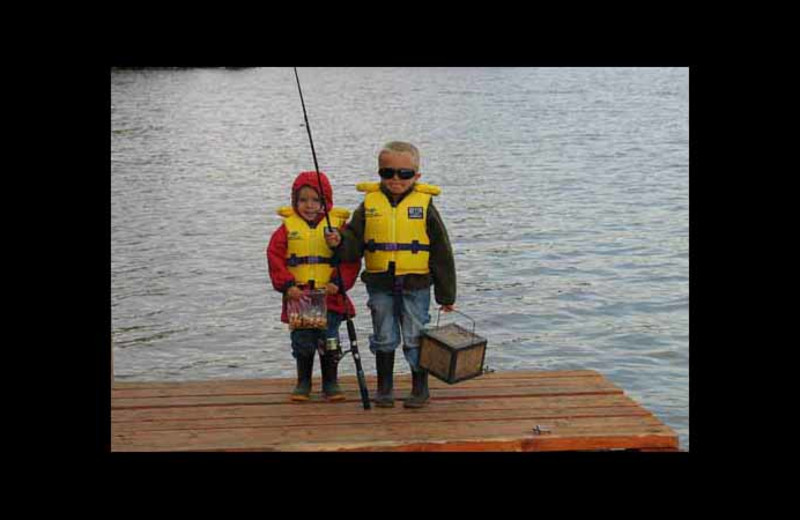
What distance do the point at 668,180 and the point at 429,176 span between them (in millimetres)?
3994

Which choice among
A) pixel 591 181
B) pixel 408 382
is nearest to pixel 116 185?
pixel 591 181

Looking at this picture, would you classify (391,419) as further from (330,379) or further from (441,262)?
(441,262)

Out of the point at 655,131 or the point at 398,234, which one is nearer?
the point at 398,234

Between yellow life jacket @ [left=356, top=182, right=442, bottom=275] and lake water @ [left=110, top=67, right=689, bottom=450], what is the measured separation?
353cm

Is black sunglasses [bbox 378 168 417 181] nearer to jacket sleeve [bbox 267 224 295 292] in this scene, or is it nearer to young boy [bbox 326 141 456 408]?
young boy [bbox 326 141 456 408]

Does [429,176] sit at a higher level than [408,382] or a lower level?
higher

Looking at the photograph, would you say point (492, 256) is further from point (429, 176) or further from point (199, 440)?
point (199, 440)

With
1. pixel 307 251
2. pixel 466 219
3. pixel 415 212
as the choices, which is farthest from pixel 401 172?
pixel 466 219

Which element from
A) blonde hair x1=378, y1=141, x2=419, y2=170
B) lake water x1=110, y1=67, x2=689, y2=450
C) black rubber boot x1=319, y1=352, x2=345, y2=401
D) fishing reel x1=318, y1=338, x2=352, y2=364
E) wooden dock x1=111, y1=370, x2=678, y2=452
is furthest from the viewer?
lake water x1=110, y1=67, x2=689, y2=450

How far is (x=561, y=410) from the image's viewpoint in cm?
780

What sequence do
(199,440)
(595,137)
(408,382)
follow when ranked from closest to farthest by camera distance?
(199,440) → (408,382) → (595,137)

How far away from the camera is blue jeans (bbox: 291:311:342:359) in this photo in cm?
780

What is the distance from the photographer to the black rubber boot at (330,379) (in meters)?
7.87

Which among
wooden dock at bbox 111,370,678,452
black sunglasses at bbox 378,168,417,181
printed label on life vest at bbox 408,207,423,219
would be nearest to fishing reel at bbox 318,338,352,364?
wooden dock at bbox 111,370,678,452
